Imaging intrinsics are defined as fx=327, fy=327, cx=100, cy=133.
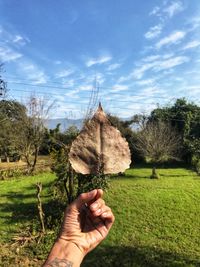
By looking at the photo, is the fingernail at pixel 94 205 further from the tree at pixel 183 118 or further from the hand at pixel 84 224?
the tree at pixel 183 118

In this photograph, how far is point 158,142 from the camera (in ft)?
67.6

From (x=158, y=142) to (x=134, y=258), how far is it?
1243 centimetres

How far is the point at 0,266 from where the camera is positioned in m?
8.45

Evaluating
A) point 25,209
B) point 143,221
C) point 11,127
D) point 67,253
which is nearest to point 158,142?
point 143,221

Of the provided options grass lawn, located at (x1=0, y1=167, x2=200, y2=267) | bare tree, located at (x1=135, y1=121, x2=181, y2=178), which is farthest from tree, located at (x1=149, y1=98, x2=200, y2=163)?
grass lawn, located at (x1=0, y1=167, x2=200, y2=267)

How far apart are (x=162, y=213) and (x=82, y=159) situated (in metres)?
11.0

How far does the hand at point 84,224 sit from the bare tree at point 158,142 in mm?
17939

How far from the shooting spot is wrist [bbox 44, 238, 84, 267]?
1618 millimetres

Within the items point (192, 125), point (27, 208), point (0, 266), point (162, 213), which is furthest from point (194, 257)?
point (192, 125)

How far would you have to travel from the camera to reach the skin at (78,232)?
160 cm

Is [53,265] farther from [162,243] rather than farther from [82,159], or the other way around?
[162,243]

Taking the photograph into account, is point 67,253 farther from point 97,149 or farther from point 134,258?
point 134,258

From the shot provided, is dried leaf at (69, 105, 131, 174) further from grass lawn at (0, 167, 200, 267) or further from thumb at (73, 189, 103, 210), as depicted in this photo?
grass lawn at (0, 167, 200, 267)

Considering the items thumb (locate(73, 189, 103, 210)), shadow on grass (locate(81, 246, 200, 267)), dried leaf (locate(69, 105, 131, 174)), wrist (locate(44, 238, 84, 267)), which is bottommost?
shadow on grass (locate(81, 246, 200, 267))
